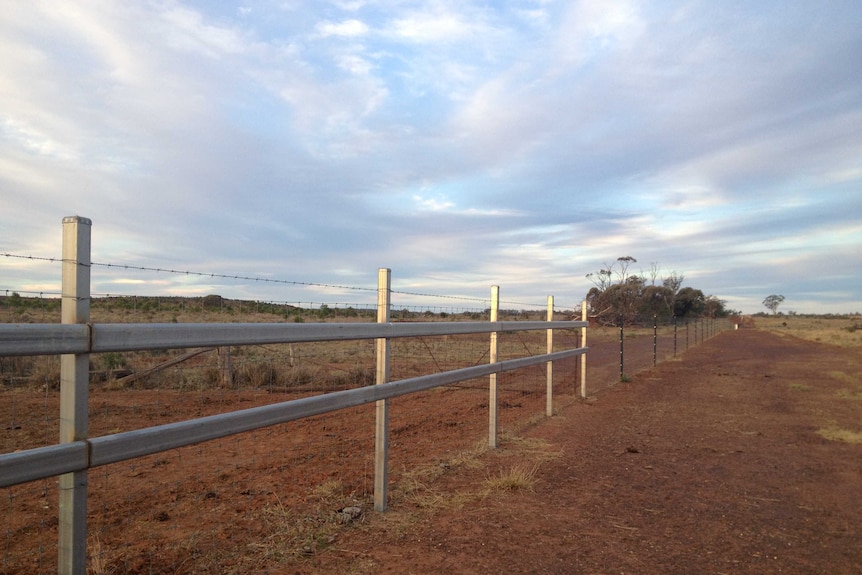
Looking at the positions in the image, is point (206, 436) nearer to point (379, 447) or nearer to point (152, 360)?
Result: point (379, 447)

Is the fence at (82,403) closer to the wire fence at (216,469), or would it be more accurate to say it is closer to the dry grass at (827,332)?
the wire fence at (216,469)

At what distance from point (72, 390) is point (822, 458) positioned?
8304mm

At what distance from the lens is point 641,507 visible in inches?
205

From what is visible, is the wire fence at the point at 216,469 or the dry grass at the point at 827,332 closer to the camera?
the wire fence at the point at 216,469

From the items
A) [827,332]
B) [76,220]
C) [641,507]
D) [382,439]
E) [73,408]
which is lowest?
[827,332]

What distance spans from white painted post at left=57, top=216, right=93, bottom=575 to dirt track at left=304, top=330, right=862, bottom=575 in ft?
5.00

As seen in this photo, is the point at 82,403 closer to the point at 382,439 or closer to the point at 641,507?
the point at 382,439

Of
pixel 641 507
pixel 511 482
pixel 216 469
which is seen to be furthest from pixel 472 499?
pixel 216 469

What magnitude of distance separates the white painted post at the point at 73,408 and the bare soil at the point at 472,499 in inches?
44.8

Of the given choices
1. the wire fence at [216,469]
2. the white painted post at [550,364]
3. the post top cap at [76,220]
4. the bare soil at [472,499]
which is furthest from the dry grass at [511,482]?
the post top cap at [76,220]

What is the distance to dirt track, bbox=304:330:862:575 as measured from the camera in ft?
13.2

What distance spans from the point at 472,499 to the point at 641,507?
156cm

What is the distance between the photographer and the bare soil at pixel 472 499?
3.99m

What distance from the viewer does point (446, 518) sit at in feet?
15.8
